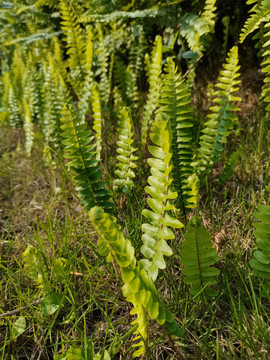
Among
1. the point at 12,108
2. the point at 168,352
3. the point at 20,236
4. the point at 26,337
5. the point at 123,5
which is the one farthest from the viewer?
the point at 12,108

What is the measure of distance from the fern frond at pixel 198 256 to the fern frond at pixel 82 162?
0.51 meters

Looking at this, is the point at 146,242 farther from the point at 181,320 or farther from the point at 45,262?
the point at 45,262

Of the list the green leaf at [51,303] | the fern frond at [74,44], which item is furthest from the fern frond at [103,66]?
the green leaf at [51,303]

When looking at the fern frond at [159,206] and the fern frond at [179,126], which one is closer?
the fern frond at [159,206]

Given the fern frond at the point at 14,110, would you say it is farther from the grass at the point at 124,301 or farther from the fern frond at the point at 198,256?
the fern frond at the point at 198,256

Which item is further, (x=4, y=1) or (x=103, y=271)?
(x=4, y=1)

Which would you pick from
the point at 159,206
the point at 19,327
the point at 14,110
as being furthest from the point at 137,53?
the point at 19,327

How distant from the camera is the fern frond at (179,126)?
1.34 metres

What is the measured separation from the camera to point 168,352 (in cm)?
96

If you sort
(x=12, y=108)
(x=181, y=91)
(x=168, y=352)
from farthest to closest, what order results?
(x=12, y=108)
(x=181, y=91)
(x=168, y=352)

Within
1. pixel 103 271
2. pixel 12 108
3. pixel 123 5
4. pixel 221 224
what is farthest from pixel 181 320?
pixel 12 108

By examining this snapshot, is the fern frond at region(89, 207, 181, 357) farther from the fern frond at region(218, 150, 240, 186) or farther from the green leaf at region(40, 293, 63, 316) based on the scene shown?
the fern frond at region(218, 150, 240, 186)

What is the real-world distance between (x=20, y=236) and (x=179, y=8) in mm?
1706

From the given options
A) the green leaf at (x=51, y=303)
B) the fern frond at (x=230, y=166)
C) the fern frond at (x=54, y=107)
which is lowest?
the green leaf at (x=51, y=303)
